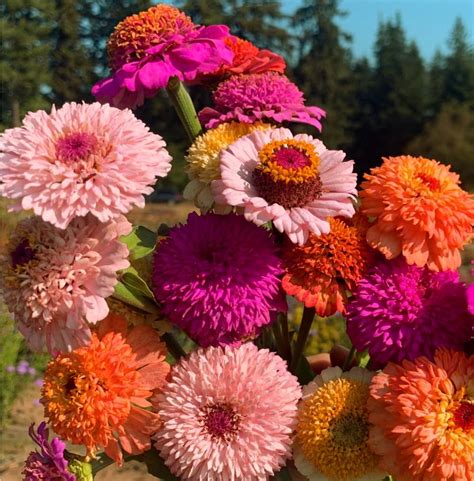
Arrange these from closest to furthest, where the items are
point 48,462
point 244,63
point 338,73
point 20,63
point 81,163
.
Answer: point 81,163
point 48,462
point 244,63
point 20,63
point 338,73

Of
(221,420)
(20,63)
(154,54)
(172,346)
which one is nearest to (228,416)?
(221,420)

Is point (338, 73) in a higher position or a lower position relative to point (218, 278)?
lower

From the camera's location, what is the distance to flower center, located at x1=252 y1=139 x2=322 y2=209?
54 cm

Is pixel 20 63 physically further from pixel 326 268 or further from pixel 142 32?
pixel 326 268

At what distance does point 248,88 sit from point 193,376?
277 mm

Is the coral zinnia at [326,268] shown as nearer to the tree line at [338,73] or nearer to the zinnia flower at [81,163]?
the zinnia flower at [81,163]

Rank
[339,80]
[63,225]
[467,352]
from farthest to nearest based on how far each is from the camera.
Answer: [339,80], [467,352], [63,225]

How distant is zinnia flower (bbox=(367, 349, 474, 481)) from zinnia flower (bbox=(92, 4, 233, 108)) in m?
0.32

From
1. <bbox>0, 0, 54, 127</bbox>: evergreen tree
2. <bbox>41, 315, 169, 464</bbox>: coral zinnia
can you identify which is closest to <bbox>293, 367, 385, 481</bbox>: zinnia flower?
<bbox>41, 315, 169, 464</bbox>: coral zinnia

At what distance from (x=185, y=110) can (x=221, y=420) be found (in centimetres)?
31

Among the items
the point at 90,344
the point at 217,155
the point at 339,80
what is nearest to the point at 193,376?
the point at 90,344

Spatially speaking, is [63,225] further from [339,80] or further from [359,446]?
[339,80]

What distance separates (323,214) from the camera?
53 cm

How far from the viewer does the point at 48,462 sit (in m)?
0.61
